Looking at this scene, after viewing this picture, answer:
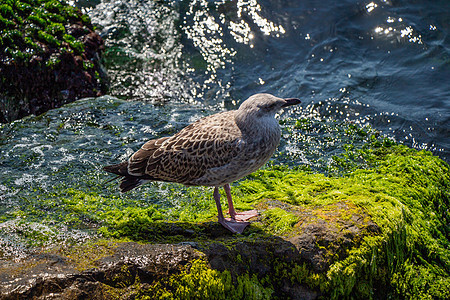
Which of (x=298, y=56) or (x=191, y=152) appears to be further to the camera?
(x=298, y=56)

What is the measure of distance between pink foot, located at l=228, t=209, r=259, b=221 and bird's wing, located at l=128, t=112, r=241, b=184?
0.61 meters

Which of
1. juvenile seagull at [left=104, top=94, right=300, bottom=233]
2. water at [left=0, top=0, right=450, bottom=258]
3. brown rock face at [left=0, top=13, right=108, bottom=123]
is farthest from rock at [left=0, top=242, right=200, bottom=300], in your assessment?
brown rock face at [left=0, top=13, right=108, bottom=123]

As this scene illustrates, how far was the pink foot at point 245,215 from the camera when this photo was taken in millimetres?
5060

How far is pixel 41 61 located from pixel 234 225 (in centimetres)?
559

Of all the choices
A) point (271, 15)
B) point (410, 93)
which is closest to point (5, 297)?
point (410, 93)

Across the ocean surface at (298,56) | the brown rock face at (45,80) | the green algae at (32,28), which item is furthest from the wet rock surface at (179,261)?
the green algae at (32,28)

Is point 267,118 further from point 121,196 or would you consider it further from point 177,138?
point 121,196

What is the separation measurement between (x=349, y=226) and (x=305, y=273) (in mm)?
682

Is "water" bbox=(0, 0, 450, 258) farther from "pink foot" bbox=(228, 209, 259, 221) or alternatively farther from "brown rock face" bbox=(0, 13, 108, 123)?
"pink foot" bbox=(228, 209, 259, 221)

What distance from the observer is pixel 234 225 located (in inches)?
193

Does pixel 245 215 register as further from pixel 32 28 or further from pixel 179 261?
pixel 32 28

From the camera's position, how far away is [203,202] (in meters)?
5.88

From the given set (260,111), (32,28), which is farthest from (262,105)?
(32,28)

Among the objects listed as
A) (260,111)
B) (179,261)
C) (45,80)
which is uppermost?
(45,80)
